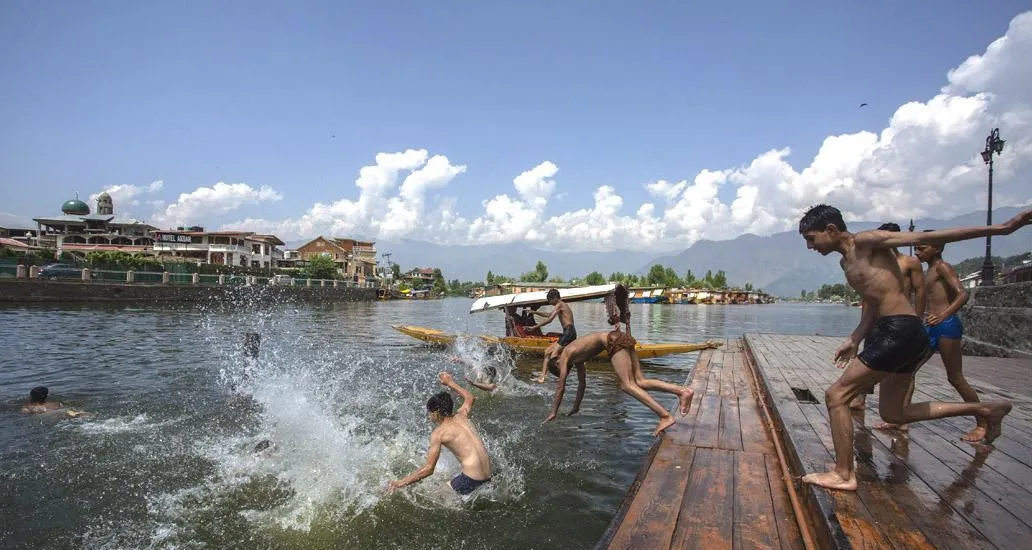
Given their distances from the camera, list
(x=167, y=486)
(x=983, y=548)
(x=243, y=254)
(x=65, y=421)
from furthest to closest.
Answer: (x=243, y=254) < (x=65, y=421) < (x=167, y=486) < (x=983, y=548)

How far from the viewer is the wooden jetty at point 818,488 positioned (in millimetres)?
3641

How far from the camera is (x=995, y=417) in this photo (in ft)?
15.8

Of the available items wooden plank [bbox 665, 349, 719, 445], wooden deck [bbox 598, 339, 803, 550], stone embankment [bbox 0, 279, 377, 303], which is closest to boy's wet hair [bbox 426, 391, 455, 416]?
wooden deck [bbox 598, 339, 803, 550]

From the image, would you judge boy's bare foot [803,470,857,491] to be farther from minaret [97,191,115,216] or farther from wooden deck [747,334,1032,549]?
minaret [97,191,115,216]

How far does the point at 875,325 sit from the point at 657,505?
2.27m

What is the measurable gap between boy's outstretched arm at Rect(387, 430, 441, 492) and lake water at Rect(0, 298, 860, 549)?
0.67 m

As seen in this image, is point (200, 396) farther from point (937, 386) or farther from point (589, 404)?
point (937, 386)

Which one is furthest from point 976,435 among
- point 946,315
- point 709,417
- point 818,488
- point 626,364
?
point 626,364

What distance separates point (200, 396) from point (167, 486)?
594 centimetres

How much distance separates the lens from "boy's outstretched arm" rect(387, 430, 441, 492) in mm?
5539

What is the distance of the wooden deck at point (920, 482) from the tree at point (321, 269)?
84.2m

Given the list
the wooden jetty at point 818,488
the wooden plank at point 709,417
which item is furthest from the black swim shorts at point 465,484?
the wooden plank at point 709,417

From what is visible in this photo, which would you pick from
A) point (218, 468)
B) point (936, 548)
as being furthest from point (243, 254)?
point (936, 548)

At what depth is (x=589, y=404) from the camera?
11711 millimetres
